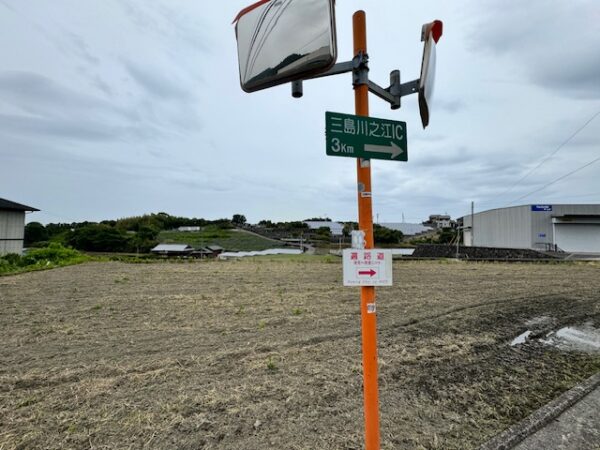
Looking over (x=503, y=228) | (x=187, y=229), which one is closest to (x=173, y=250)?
(x=187, y=229)

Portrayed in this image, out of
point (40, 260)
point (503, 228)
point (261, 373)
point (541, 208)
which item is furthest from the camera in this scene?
point (503, 228)

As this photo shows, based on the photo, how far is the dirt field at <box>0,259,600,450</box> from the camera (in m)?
2.10

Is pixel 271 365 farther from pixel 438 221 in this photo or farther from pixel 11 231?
pixel 438 221

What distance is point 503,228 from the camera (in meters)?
32.3

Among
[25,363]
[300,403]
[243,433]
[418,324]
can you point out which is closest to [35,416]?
[25,363]

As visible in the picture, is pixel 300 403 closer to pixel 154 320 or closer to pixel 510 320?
pixel 154 320

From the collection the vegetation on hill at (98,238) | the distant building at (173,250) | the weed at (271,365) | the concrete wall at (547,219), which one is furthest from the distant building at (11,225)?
the concrete wall at (547,219)

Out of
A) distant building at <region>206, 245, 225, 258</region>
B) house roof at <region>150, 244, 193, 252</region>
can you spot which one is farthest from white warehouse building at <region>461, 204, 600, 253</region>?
house roof at <region>150, 244, 193, 252</region>

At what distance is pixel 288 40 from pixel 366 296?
1193mm

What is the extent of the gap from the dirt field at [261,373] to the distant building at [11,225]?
1466 centimetres

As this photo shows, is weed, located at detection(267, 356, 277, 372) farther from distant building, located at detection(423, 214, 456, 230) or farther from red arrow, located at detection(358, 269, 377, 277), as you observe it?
distant building, located at detection(423, 214, 456, 230)

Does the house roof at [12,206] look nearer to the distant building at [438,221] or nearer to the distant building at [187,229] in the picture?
the distant building at [187,229]

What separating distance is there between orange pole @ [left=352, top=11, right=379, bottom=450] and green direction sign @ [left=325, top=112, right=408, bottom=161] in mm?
75

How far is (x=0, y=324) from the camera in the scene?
465cm
